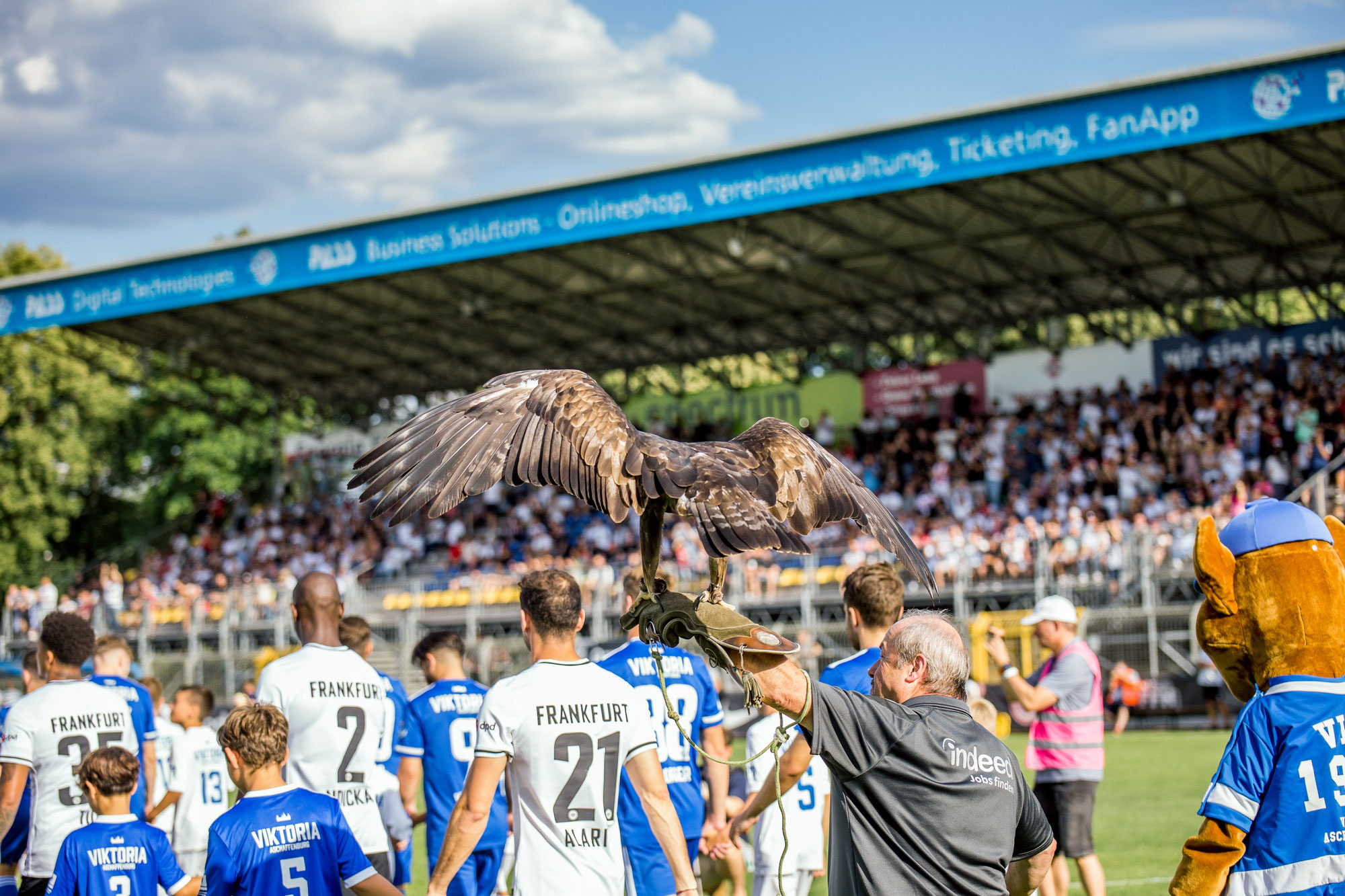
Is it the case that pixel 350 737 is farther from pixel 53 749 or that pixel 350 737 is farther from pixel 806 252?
pixel 806 252

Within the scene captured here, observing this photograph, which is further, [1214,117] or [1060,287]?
[1060,287]

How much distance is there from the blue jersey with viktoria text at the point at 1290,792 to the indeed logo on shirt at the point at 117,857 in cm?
381

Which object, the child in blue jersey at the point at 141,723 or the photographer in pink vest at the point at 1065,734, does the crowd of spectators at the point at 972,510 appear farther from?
the child in blue jersey at the point at 141,723

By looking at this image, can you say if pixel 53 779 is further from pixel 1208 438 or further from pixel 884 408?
pixel 884 408

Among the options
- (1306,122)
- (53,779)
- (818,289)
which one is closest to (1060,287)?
(818,289)

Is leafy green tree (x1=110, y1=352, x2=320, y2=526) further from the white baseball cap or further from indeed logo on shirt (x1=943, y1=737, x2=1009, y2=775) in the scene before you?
indeed logo on shirt (x1=943, y1=737, x2=1009, y2=775)

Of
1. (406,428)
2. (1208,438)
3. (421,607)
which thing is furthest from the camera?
(421,607)

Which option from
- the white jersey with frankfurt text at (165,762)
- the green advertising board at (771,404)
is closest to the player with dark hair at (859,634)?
the white jersey with frankfurt text at (165,762)

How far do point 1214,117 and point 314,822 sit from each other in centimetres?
1597

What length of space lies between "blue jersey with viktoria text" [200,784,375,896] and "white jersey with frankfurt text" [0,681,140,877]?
1.78 m

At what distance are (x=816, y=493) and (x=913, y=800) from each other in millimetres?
1049

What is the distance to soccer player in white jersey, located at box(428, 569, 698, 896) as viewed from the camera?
14.4 feet

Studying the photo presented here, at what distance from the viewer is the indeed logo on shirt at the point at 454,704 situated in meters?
6.43

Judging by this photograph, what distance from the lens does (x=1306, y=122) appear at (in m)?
15.9
